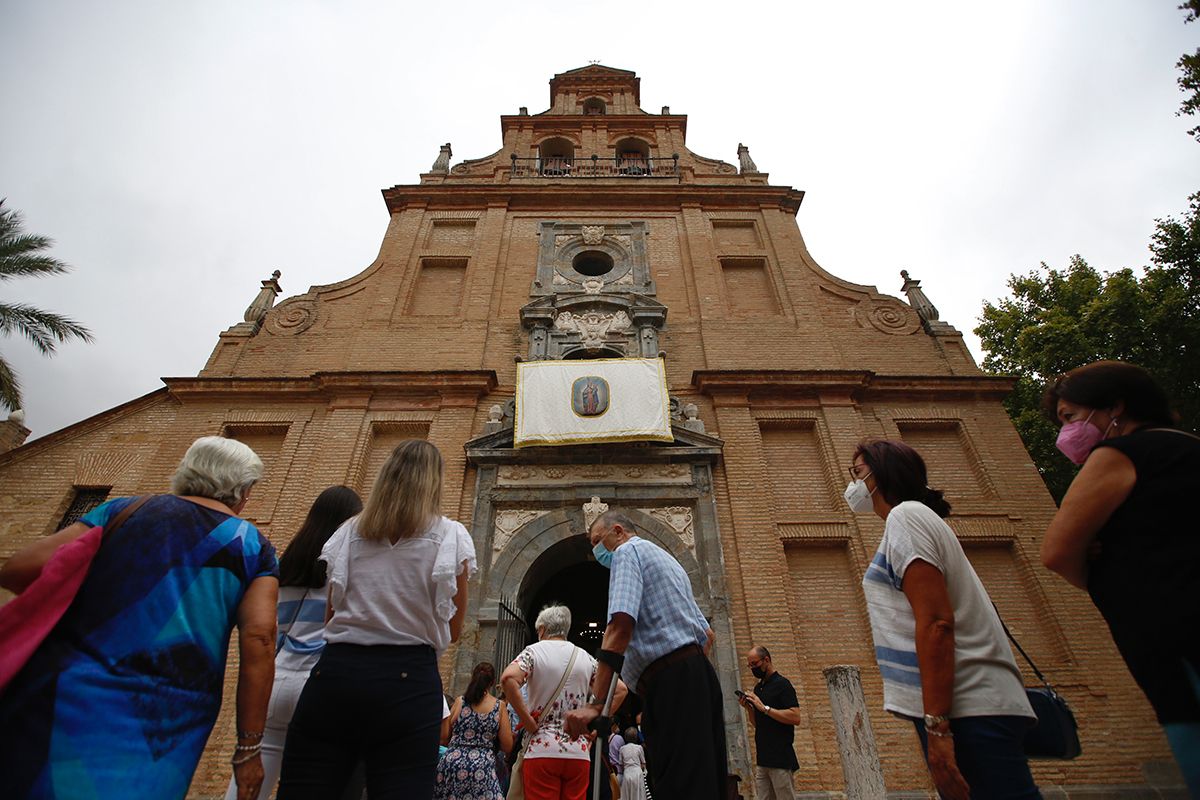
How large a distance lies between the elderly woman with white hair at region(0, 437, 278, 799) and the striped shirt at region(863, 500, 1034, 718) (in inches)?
96.8

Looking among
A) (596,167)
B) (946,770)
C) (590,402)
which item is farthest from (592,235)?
(946,770)

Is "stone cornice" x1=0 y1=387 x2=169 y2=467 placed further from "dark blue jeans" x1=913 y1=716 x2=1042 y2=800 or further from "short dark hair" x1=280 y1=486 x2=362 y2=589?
"dark blue jeans" x1=913 y1=716 x2=1042 y2=800

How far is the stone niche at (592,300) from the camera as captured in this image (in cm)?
1194

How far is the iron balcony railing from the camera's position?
1598 centimetres

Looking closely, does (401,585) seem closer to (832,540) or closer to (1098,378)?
(1098,378)

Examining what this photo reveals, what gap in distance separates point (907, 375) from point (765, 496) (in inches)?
160

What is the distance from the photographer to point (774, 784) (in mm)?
5461

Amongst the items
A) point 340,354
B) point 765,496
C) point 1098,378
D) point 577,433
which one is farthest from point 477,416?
point 1098,378

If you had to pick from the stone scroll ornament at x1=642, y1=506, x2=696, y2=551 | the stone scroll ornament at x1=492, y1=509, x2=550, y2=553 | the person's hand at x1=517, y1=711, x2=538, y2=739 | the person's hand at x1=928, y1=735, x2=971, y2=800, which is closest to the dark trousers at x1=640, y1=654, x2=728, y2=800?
the person's hand at x1=928, y1=735, x2=971, y2=800

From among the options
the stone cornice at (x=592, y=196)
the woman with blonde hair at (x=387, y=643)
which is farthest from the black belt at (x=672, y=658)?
the stone cornice at (x=592, y=196)

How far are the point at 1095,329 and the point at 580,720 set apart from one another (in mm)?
18191

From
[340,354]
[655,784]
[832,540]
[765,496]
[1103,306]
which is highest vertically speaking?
[1103,306]

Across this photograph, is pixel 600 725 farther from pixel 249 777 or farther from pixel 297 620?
pixel 297 620

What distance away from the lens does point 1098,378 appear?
234 cm
